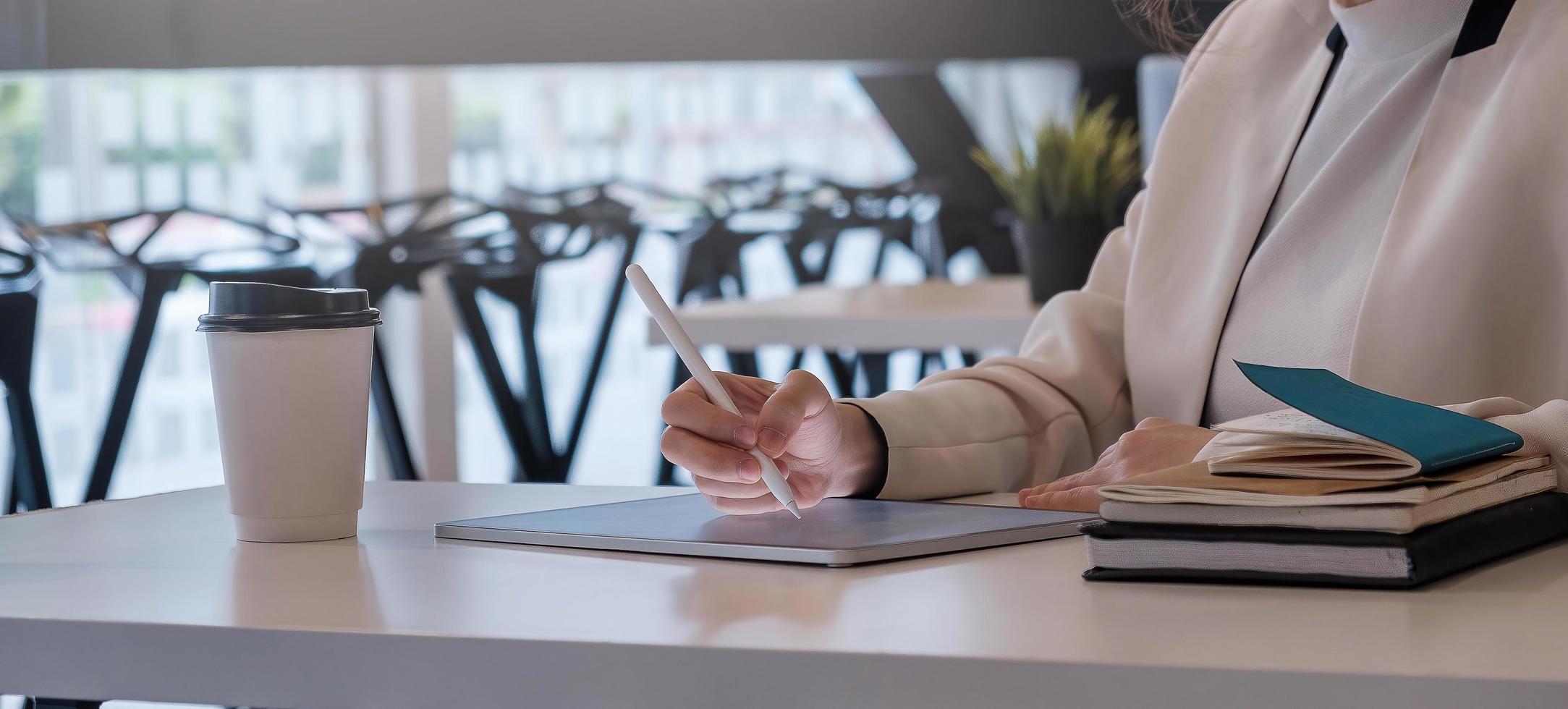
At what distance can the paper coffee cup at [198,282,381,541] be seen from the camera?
757 millimetres

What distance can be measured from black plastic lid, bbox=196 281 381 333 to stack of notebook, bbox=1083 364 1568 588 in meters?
0.39

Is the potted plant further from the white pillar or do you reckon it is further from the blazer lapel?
the white pillar

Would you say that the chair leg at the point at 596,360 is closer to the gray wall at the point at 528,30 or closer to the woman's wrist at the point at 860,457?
the gray wall at the point at 528,30

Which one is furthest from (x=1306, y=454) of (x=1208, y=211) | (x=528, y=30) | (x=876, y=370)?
(x=528, y=30)

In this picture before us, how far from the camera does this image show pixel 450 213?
4.40 metres

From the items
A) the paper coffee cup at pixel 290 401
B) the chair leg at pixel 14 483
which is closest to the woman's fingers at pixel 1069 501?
the paper coffee cup at pixel 290 401

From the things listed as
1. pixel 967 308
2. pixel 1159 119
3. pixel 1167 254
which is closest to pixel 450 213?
pixel 1159 119

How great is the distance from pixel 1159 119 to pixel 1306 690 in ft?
8.66

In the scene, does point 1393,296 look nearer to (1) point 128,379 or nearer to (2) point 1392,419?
(2) point 1392,419

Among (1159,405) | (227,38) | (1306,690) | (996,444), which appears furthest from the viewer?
(227,38)

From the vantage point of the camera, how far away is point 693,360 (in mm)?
801

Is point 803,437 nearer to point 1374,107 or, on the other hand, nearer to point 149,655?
point 149,655

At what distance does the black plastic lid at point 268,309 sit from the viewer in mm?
752

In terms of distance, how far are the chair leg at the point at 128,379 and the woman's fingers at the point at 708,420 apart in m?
1.98
